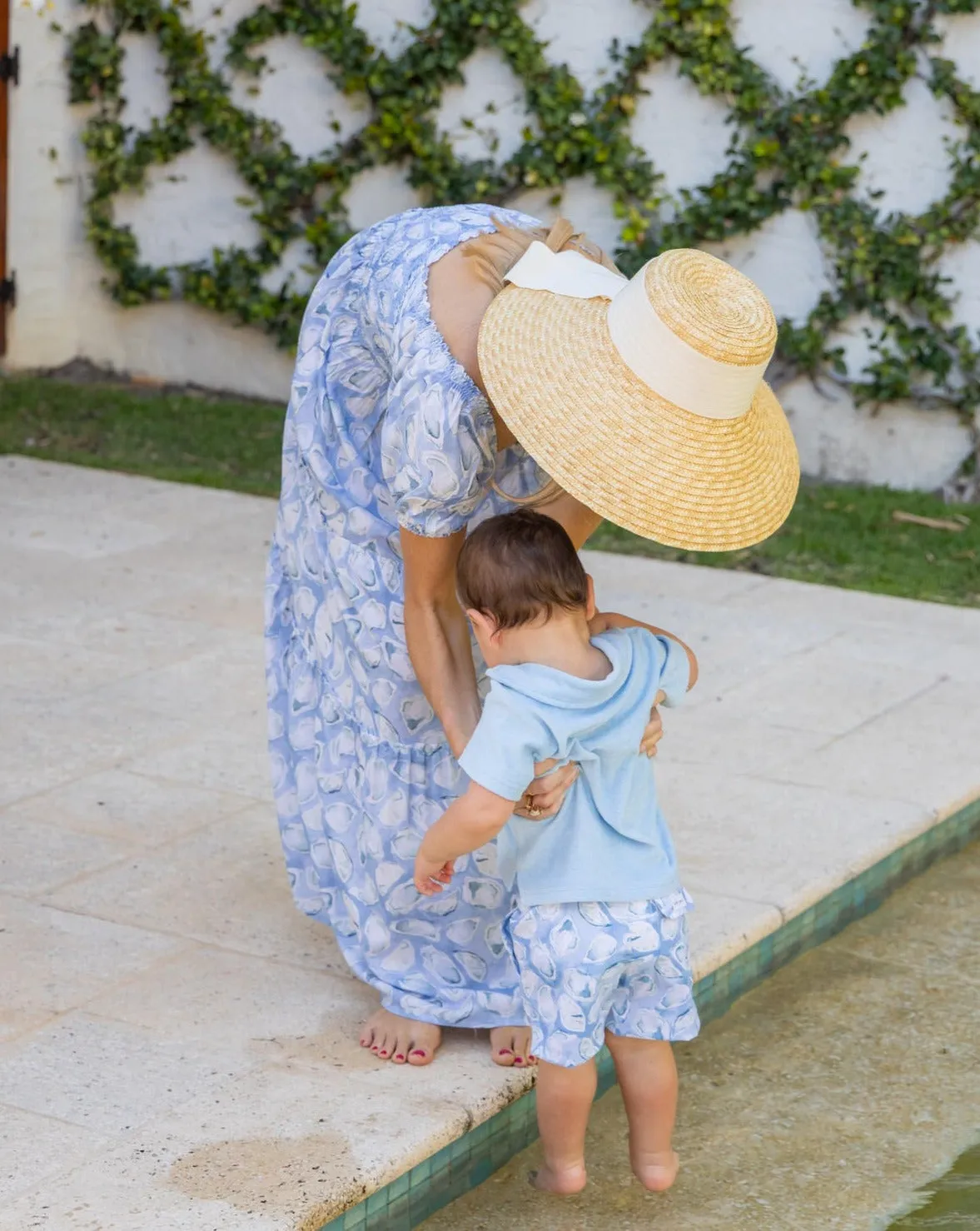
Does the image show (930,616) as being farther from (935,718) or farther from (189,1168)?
(189,1168)

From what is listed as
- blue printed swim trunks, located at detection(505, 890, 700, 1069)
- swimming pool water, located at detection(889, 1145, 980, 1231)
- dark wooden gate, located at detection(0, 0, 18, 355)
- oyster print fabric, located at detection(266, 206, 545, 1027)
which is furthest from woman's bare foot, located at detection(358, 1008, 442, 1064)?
dark wooden gate, located at detection(0, 0, 18, 355)

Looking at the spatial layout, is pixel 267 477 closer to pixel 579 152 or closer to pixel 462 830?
pixel 579 152

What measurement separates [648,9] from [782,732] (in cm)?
366

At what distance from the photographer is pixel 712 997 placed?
9.39 feet

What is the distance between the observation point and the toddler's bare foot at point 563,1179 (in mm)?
2307

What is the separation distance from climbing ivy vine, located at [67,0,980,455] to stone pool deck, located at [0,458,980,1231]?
5.53 feet

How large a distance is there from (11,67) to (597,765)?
6025 millimetres

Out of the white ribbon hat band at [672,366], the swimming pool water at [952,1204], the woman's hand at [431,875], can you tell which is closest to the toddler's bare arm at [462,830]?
the woman's hand at [431,875]

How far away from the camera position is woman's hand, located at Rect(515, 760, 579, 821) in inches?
83.7

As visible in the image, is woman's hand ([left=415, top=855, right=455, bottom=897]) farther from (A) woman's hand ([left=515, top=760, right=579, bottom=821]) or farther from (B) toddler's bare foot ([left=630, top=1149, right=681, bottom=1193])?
(B) toddler's bare foot ([left=630, top=1149, right=681, bottom=1193])

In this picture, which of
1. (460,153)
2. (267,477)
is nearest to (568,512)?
(267,477)

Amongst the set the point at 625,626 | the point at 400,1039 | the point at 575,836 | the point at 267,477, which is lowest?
the point at 267,477

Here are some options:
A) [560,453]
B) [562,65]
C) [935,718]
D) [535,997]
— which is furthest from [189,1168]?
[562,65]

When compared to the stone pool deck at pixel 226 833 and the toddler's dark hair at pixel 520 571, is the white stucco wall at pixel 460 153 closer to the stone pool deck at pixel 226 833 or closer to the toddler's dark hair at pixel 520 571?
the stone pool deck at pixel 226 833
